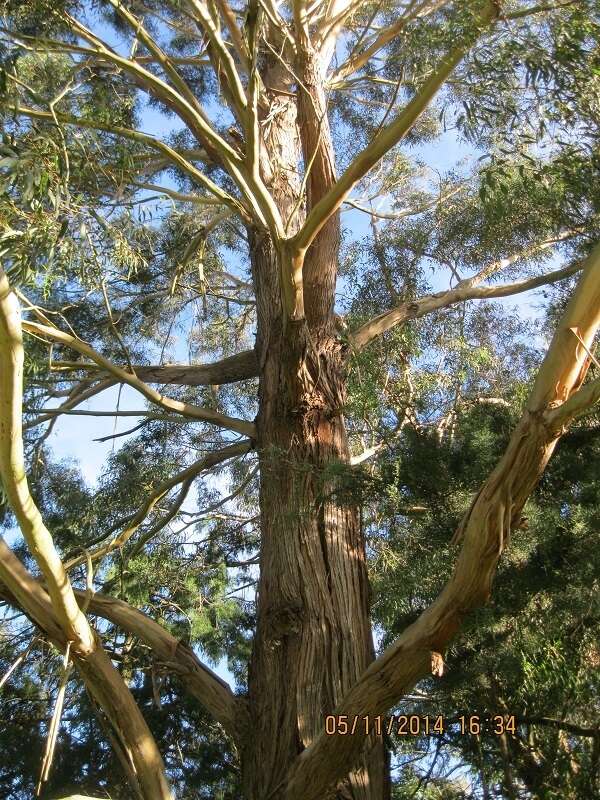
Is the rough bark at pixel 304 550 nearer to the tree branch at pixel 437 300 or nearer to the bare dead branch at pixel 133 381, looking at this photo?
the bare dead branch at pixel 133 381

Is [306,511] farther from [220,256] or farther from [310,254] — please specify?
[220,256]

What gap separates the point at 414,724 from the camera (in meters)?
3.71

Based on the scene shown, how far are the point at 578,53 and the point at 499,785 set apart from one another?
11.2 ft

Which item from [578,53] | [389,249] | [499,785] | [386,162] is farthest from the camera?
[386,162]

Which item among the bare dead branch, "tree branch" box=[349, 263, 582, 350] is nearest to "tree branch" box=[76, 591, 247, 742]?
the bare dead branch

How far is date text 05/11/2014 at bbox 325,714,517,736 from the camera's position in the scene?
2.69 meters

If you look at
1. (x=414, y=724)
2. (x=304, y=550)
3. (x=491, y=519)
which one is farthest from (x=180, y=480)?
(x=491, y=519)

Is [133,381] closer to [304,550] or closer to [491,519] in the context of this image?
[304,550]

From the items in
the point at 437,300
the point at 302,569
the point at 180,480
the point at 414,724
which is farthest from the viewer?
the point at 437,300

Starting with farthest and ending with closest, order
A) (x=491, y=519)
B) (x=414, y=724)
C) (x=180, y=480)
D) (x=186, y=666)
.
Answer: (x=180, y=480) → (x=414, y=724) → (x=186, y=666) → (x=491, y=519)

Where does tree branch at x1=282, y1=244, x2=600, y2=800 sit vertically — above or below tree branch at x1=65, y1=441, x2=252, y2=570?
below

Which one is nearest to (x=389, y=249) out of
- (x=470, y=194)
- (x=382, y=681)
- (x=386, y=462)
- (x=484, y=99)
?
(x=470, y=194)

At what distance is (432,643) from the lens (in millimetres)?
2545

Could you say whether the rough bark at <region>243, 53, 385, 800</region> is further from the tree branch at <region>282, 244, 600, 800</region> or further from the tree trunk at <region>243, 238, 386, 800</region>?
the tree branch at <region>282, 244, 600, 800</region>
